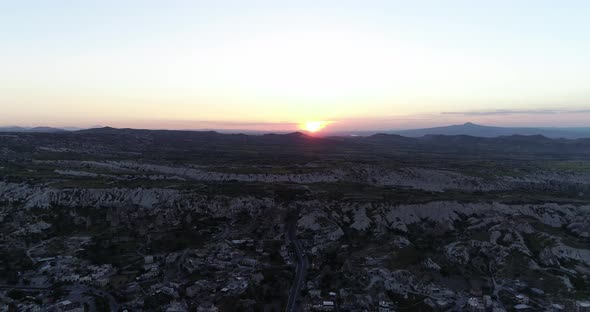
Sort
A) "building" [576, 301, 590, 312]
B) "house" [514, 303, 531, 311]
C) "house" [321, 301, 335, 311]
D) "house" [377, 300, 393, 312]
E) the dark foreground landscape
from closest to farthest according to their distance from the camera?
"building" [576, 301, 590, 312], "house" [514, 303, 531, 311], "house" [377, 300, 393, 312], "house" [321, 301, 335, 311], the dark foreground landscape

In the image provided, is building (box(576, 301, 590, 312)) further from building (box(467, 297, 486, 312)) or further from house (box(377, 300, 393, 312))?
house (box(377, 300, 393, 312))

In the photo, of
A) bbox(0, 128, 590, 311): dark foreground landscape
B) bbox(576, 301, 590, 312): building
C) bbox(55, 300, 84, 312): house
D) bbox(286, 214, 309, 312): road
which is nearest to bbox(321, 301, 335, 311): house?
bbox(0, 128, 590, 311): dark foreground landscape

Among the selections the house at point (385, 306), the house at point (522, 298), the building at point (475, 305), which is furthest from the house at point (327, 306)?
the house at point (522, 298)

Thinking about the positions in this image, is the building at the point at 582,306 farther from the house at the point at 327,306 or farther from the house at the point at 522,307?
the house at the point at 327,306

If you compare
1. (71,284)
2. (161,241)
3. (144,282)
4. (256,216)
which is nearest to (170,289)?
(144,282)

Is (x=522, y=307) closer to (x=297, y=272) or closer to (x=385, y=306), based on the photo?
(x=385, y=306)
